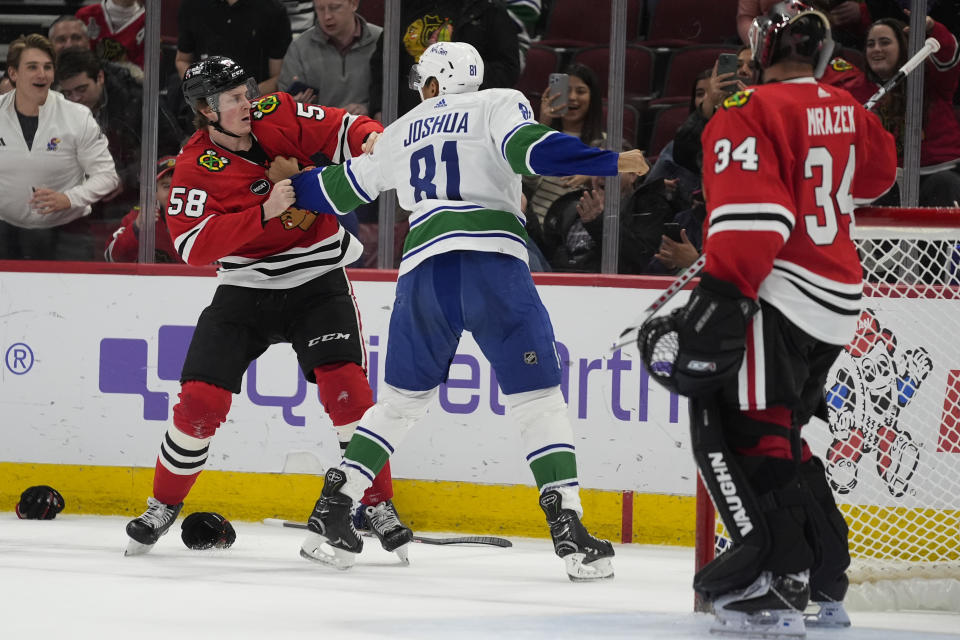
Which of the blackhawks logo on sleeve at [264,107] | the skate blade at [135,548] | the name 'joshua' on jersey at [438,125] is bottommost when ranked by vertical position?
the skate blade at [135,548]

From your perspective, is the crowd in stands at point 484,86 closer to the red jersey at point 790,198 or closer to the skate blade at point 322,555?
the skate blade at point 322,555

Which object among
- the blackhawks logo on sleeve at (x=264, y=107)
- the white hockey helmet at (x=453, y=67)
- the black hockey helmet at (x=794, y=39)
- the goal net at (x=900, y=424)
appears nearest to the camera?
the black hockey helmet at (x=794, y=39)

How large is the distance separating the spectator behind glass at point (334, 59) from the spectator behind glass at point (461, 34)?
0.29 feet

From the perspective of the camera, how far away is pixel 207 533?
427cm

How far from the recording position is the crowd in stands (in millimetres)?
4770

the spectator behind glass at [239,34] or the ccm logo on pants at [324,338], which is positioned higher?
the spectator behind glass at [239,34]

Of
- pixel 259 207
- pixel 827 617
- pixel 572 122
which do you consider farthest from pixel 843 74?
pixel 827 617

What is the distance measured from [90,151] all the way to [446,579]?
2.68m

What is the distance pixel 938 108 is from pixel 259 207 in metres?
2.47

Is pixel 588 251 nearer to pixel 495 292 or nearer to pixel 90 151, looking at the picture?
pixel 495 292

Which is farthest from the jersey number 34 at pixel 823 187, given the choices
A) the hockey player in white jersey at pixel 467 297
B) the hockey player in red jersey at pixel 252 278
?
the hockey player in red jersey at pixel 252 278

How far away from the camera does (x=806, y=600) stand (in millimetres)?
2648

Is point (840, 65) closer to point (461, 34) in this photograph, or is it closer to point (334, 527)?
point (461, 34)

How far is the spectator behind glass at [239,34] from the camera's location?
211 inches
